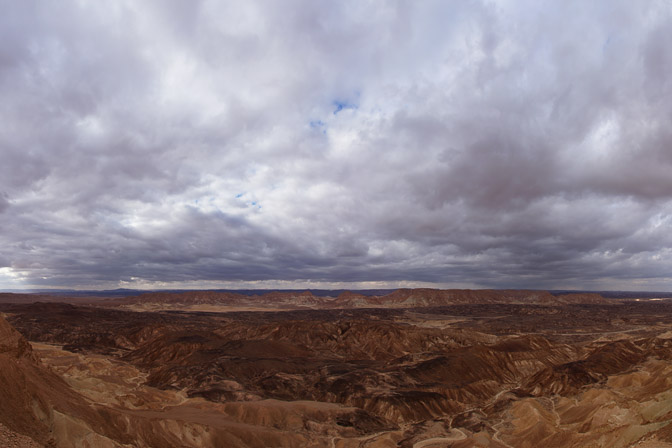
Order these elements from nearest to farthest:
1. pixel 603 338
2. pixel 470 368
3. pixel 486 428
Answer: pixel 486 428, pixel 470 368, pixel 603 338

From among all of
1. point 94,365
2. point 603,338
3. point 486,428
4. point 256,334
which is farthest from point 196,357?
point 603,338

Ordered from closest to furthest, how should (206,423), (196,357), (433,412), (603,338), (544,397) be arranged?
(206,423)
(433,412)
(544,397)
(196,357)
(603,338)

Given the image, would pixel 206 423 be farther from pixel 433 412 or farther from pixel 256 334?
pixel 256 334

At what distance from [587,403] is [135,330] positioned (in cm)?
13006

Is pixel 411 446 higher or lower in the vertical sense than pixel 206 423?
lower

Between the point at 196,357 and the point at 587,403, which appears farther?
the point at 196,357

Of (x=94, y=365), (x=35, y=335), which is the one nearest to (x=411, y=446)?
(x=94, y=365)

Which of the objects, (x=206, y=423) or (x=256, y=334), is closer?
(x=206, y=423)

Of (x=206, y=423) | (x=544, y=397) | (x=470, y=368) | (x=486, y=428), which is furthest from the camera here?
(x=470, y=368)

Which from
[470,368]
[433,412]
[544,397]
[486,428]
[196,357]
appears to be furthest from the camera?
[196,357]

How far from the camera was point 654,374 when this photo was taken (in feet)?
236

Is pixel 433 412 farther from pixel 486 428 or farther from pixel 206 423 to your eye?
pixel 206 423

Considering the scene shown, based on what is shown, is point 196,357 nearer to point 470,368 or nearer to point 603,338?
point 470,368

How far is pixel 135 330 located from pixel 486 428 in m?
120
